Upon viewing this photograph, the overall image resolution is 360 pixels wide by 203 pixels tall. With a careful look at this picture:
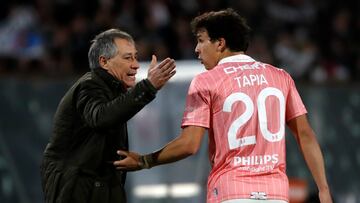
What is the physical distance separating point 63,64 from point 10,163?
1507mm

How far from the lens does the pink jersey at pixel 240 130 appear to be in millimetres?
5727

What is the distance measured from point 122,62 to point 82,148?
21.8 inches

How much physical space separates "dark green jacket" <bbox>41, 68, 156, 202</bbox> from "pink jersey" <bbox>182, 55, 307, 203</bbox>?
0.50m

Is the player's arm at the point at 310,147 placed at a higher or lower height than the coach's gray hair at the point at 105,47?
lower

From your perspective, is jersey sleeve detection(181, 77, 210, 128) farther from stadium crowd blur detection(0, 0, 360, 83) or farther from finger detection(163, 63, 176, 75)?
stadium crowd blur detection(0, 0, 360, 83)

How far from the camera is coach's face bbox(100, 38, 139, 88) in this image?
20.0 ft

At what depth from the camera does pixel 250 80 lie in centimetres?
585

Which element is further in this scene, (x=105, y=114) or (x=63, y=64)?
(x=63, y=64)

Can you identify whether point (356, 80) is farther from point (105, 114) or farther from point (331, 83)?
point (105, 114)

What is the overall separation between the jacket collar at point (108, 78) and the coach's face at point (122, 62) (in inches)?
1.5

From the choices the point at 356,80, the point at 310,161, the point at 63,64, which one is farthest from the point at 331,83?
the point at 310,161

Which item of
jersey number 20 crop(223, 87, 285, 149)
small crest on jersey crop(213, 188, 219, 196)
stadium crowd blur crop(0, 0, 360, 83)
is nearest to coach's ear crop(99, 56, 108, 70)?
jersey number 20 crop(223, 87, 285, 149)

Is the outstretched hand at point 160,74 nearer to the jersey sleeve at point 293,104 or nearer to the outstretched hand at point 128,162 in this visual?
the outstretched hand at point 128,162

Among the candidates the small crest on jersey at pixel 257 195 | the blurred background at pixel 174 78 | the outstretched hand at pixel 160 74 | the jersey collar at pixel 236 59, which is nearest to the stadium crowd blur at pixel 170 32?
the blurred background at pixel 174 78
